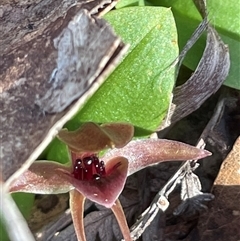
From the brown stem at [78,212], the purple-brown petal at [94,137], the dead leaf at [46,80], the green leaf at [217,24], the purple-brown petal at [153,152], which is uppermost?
the dead leaf at [46,80]

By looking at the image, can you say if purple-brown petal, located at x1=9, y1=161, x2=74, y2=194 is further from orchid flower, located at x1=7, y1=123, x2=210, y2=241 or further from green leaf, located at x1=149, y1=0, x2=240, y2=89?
green leaf, located at x1=149, y1=0, x2=240, y2=89

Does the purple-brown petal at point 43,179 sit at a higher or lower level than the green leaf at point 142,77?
lower

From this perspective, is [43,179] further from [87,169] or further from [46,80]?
[46,80]

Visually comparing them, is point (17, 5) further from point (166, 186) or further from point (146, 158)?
point (166, 186)

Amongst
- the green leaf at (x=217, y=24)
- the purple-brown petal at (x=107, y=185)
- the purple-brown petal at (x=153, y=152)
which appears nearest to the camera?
the purple-brown petal at (x=107, y=185)

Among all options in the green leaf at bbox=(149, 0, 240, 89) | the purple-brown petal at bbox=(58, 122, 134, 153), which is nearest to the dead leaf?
the purple-brown petal at bbox=(58, 122, 134, 153)

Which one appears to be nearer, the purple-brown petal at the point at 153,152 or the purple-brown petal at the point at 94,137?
the purple-brown petal at the point at 94,137

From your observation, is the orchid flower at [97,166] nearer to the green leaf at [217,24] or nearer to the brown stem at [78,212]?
the brown stem at [78,212]

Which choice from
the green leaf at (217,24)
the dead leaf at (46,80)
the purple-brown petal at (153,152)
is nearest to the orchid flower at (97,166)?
the purple-brown petal at (153,152)

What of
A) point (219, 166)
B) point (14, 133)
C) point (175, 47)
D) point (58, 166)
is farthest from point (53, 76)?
point (219, 166)
